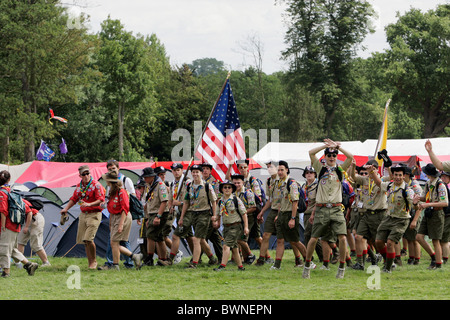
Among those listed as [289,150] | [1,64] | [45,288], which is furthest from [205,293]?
[1,64]

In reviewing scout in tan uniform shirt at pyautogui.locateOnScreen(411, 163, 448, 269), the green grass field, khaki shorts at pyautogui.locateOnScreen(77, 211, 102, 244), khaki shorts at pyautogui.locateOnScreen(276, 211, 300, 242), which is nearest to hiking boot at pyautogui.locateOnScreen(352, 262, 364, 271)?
the green grass field

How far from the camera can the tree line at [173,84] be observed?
34.0 metres

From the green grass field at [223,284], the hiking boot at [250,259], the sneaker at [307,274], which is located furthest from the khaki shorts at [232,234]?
the sneaker at [307,274]

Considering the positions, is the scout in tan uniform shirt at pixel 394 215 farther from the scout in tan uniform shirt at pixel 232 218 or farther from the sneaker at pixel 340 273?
the scout in tan uniform shirt at pixel 232 218

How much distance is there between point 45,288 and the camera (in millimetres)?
8578

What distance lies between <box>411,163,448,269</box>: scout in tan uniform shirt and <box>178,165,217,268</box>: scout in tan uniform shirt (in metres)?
3.65

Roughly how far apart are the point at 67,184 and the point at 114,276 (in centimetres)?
1535

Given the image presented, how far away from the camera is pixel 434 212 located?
11.0m

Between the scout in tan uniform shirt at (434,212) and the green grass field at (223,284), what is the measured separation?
0.33 metres

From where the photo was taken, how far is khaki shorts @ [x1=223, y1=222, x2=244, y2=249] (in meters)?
10.3

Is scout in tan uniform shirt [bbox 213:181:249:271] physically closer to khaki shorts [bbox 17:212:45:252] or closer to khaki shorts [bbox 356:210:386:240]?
khaki shorts [bbox 356:210:386:240]

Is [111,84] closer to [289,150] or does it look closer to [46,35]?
[46,35]

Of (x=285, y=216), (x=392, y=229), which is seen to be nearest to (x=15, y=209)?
(x=285, y=216)

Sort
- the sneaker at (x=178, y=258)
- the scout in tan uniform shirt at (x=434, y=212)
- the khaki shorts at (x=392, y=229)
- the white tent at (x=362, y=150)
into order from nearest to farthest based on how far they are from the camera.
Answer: the khaki shorts at (x=392, y=229)
the scout in tan uniform shirt at (x=434, y=212)
the sneaker at (x=178, y=258)
the white tent at (x=362, y=150)
